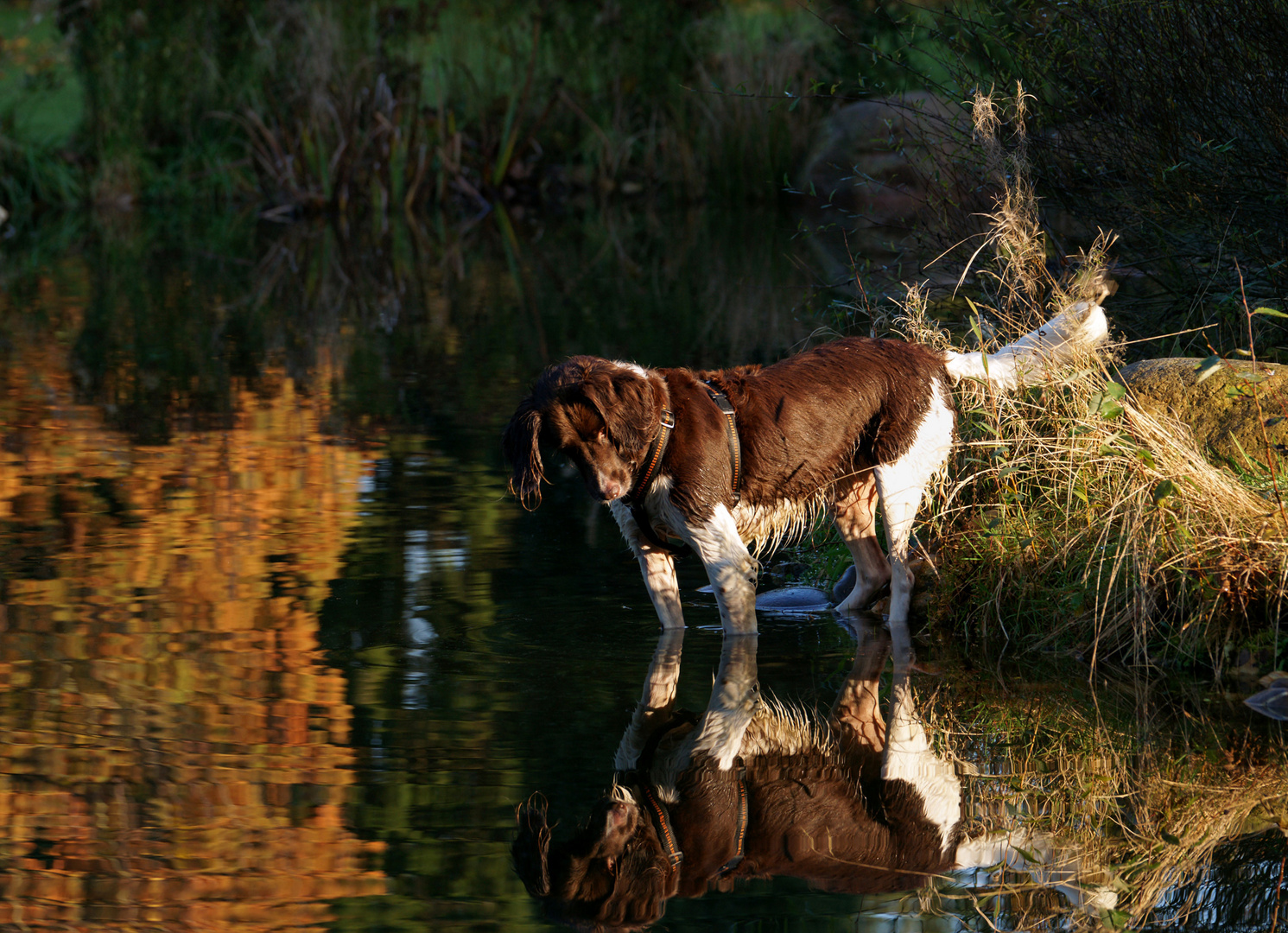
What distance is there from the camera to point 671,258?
20953 millimetres

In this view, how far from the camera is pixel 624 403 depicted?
604 centimetres

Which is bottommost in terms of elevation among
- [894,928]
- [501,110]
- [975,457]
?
[894,928]

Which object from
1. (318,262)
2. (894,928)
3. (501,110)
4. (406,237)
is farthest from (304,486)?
(501,110)

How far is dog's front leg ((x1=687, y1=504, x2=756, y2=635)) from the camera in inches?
251

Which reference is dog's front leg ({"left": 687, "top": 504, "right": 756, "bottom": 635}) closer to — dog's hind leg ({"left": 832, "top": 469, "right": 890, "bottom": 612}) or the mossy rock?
dog's hind leg ({"left": 832, "top": 469, "right": 890, "bottom": 612})

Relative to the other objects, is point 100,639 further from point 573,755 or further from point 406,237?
point 406,237

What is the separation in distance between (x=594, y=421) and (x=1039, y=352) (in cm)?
202

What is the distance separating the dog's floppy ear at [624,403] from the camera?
19.8 ft

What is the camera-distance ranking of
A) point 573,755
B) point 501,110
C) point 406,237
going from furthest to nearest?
point 501,110 < point 406,237 < point 573,755

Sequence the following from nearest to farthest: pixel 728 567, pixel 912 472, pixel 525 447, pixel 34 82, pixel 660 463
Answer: pixel 525 447
pixel 660 463
pixel 728 567
pixel 912 472
pixel 34 82

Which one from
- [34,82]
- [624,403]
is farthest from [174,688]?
[34,82]

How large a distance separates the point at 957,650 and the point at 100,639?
340cm

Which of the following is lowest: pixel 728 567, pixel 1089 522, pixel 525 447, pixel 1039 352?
pixel 728 567

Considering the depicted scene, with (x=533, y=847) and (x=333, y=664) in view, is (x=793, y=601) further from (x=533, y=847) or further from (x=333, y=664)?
(x=533, y=847)
